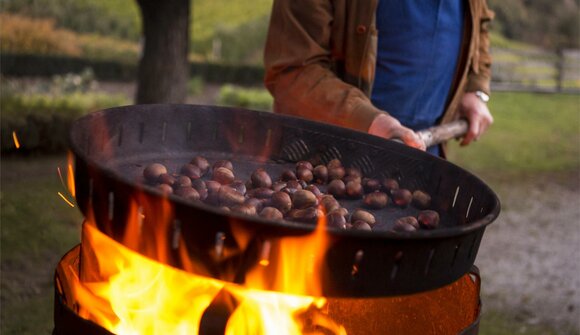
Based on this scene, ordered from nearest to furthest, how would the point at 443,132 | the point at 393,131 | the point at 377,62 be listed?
the point at 393,131 < the point at 443,132 < the point at 377,62

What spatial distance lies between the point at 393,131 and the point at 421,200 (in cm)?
45

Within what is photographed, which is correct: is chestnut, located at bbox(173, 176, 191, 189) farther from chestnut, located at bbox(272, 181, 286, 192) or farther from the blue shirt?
the blue shirt

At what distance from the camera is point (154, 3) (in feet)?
27.1

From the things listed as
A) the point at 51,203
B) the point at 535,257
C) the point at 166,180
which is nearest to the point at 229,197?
the point at 166,180

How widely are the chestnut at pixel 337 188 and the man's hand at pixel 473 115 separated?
4.24 feet

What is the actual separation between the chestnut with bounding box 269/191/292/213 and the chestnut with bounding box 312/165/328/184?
37cm

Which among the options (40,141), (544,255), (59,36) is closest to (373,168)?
(544,255)

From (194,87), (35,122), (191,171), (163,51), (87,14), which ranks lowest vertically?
(194,87)

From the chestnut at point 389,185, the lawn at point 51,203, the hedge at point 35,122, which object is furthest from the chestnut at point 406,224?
the hedge at point 35,122

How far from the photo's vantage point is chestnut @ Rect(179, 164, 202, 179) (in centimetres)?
238

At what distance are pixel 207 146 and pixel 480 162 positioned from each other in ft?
31.3

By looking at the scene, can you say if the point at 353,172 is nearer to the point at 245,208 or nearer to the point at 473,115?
the point at 245,208

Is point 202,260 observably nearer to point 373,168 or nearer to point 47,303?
point 373,168

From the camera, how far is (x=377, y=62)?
3400 mm
